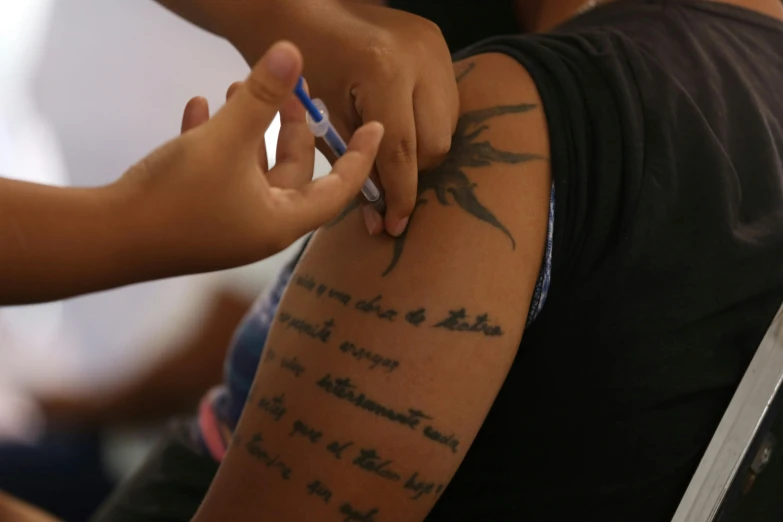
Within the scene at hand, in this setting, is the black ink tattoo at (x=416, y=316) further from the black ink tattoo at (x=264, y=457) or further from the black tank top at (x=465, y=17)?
the black tank top at (x=465, y=17)

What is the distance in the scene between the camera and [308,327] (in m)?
0.58

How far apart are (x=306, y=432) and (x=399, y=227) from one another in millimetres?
198

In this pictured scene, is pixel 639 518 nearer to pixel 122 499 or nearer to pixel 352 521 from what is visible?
pixel 352 521

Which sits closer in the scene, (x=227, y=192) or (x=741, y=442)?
(x=227, y=192)

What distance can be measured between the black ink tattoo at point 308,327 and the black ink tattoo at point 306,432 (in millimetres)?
76

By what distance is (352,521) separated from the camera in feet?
1.76

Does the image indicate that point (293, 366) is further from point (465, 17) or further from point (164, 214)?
point (465, 17)

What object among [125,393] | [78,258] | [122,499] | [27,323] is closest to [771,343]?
[78,258]

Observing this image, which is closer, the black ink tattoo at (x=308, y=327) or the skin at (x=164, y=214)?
the skin at (x=164, y=214)

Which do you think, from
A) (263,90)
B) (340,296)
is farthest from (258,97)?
(340,296)

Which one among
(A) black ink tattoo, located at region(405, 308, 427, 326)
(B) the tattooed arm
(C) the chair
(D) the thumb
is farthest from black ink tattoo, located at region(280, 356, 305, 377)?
(C) the chair

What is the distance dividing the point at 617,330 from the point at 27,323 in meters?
1.61

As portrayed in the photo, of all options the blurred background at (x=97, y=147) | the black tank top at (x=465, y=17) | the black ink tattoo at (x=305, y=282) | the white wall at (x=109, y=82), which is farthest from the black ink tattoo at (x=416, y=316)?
the white wall at (x=109, y=82)

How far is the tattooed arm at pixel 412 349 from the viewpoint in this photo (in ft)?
1.75
